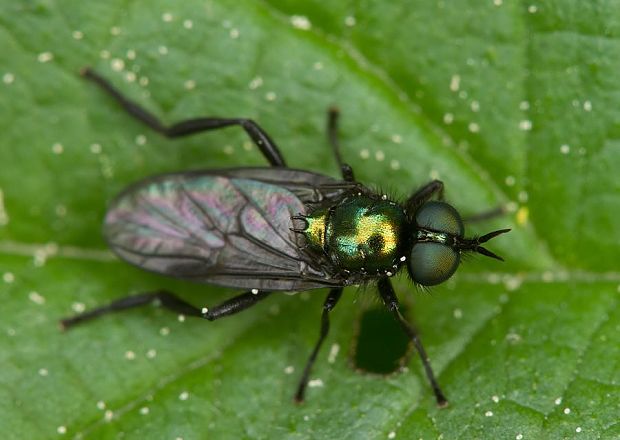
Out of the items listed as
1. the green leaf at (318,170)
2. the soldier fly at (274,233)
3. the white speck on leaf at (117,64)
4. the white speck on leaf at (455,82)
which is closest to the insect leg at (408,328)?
the soldier fly at (274,233)

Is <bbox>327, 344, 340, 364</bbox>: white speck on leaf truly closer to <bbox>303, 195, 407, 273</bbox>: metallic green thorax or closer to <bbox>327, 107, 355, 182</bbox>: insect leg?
<bbox>303, 195, 407, 273</bbox>: metallic green thorax

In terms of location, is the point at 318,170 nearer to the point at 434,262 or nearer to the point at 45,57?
the point at 434,262

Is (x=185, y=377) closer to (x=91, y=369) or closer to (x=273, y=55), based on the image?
(x=91, y=369)

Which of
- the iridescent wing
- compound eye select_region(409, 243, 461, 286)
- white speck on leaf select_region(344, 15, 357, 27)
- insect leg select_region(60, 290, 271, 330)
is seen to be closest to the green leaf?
white speck on leaf select_region(344, 15, 357, 27)

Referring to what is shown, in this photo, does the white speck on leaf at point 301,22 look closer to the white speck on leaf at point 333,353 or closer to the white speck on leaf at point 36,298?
the white speck on leaf at point 333,353

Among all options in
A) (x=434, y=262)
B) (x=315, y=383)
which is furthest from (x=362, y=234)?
(x=315, y=383)

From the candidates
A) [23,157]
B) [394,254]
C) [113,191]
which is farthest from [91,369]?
[394,254]
